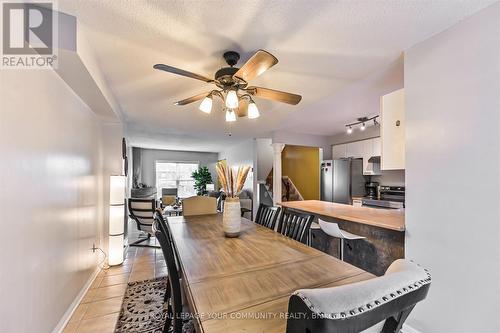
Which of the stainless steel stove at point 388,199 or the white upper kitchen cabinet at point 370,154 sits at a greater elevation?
the white upper kitchen cabinet at point 370,154

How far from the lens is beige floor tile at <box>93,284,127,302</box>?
2.35m

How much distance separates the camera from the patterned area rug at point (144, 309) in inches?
73.1

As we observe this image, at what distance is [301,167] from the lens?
275 inches

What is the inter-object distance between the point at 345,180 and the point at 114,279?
4.54 meters

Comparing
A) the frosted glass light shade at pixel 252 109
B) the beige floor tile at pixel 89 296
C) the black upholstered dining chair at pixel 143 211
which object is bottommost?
the beige floor tile at pixel 89 296

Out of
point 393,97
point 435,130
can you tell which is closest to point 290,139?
point 393,97

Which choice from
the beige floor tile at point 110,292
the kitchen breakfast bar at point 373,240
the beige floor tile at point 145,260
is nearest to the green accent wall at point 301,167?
the kitchen breakfast bar at point 373,240

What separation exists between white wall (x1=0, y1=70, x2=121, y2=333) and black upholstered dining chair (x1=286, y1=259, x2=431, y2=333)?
1560mm

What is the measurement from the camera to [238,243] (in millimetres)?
1725

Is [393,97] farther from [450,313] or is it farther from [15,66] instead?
[15,66]

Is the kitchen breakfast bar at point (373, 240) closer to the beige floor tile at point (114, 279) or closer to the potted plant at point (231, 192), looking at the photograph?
the potted plant at point (231, 192)

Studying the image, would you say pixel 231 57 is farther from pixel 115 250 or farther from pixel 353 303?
pixel 115 250

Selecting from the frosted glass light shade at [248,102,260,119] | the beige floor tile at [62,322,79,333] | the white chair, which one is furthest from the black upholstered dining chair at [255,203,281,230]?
the beige floor tile at [62,322,79,333]

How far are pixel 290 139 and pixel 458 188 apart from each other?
3655 mm
